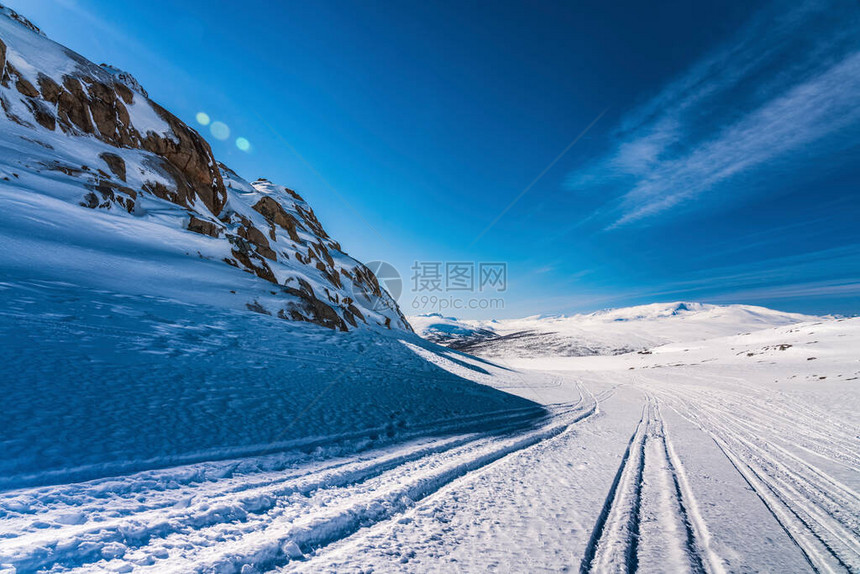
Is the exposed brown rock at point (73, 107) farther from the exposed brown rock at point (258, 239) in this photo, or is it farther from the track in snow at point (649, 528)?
the track in snow at point (649, 528)

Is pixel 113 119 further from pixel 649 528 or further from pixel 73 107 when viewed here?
pixel 649 528

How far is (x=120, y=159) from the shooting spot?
16953mm

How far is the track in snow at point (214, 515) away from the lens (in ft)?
6.91

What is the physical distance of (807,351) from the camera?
30281mm

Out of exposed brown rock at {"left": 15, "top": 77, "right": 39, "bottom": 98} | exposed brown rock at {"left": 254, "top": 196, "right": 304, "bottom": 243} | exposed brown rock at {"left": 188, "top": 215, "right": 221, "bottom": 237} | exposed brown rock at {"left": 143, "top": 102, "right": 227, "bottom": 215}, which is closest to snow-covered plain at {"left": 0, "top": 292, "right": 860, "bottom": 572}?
exposed brown rock at {"left": 188, "top": 215, "right": 221, "bottom": 237}

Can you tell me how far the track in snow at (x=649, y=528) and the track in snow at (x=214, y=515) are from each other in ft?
5.76

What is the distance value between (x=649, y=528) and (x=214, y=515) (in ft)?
13.8

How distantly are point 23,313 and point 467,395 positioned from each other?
1029cm

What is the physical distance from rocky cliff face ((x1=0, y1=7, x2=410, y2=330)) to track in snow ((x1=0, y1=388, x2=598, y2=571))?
980 centimetres

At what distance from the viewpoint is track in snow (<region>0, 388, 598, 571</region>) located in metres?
2.11

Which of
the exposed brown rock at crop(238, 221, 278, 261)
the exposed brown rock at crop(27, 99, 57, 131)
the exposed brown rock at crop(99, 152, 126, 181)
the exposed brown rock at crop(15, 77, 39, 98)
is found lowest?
the exposed brown rock at crop(238, 221, 278, 261)

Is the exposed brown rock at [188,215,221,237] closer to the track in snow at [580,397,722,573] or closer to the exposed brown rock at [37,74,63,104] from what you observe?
the exposed brown rock at [37,74,63,104]

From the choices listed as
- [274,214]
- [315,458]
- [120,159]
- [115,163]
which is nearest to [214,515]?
[315,458]

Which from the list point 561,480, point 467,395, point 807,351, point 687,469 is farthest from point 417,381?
point 807,351
